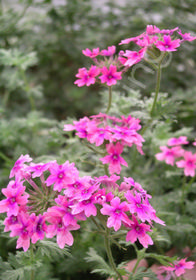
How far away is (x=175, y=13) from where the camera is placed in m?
2.23

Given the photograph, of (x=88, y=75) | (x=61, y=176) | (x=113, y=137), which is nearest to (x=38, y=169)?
(x=61, y=176)

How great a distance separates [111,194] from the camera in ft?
2.73

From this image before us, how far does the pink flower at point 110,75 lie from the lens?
111 centimetres

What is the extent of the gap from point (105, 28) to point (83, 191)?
1966 mm

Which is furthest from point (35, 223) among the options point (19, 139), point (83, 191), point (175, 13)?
point (175, 13)

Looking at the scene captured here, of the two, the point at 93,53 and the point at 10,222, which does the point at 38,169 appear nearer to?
the point at 10,222

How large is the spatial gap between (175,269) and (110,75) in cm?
68

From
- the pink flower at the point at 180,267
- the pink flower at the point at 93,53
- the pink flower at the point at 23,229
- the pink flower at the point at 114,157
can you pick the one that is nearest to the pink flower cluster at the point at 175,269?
the pink flower at the point at 180,267

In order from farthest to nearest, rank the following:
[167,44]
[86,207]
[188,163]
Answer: [188,163]
[167,44]
[86,207]

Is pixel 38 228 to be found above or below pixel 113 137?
below

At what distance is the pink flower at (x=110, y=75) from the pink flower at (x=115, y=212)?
0.47 m

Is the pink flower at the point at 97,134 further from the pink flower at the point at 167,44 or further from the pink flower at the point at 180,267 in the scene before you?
the pink flower at the point at 180,267

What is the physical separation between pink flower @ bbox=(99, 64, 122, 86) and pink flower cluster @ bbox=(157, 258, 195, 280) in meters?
0.64

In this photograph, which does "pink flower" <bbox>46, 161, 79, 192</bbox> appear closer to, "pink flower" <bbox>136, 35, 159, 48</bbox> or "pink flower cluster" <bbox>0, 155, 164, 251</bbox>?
"pink flower cluster" <bbox>0, 155, 164, 251</bbox>
